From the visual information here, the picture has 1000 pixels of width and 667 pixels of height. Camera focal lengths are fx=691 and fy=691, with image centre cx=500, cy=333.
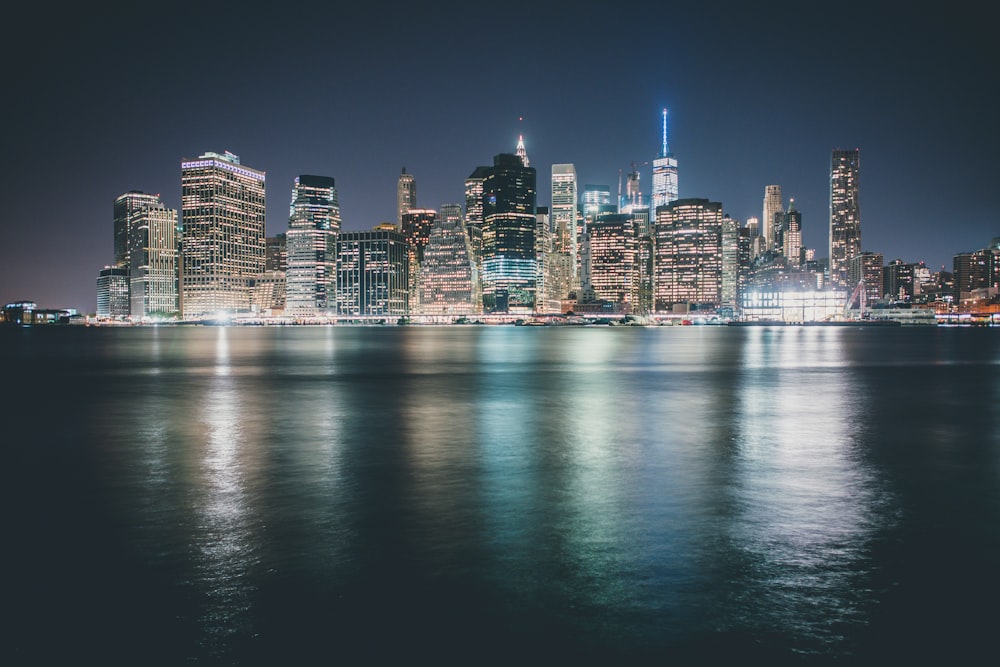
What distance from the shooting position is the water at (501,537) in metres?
9.48

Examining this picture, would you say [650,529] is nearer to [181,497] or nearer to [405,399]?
[181,497]

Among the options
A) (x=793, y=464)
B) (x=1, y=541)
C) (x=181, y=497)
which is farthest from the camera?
(x=793, y=464)

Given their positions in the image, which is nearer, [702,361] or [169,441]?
[169,441]

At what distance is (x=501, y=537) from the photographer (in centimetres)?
1388

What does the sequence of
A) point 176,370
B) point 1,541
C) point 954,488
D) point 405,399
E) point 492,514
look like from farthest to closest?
point 176,370
point 405,399
point 954,488
point 492,514
point 1,541

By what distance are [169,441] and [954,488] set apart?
25701mm

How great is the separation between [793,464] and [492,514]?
1078 cm

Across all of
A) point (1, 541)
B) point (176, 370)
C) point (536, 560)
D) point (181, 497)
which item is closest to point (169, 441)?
point (181, 497)

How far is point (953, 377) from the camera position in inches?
2202

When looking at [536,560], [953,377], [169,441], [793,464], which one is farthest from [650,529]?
[953,377]

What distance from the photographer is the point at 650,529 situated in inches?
567

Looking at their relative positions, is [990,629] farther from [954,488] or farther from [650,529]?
[954,488]

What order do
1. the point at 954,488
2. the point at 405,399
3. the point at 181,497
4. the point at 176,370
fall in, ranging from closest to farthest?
the point at 181,497 → the point at 954,488 → the point at 405,399 → the point at 176,370

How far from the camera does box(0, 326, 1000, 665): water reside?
948 centimetres
